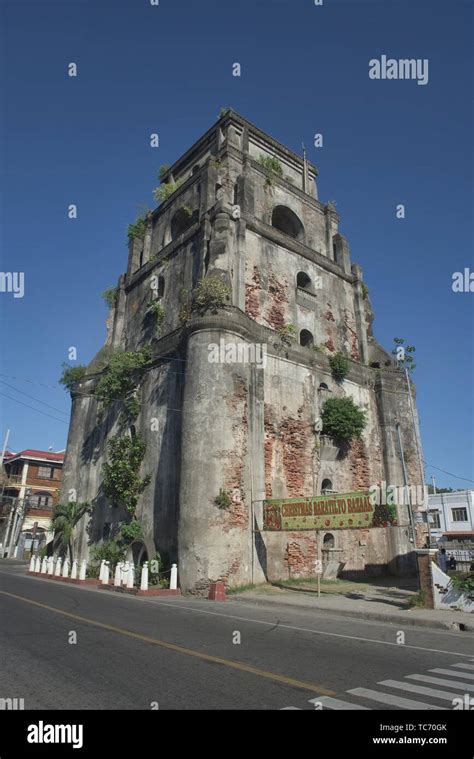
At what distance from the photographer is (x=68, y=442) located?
25.3 m

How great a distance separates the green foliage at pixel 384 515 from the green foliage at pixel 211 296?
8.72 metres

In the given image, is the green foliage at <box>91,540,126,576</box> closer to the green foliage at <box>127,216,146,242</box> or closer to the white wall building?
the green foliage at <box>127,216,146,242</box>

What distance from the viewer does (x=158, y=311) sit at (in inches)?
910

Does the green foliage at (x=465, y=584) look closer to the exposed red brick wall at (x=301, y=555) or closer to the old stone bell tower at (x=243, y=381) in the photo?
the old stone bell tower at (x=243, y=381)

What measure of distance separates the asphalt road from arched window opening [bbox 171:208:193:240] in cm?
1971

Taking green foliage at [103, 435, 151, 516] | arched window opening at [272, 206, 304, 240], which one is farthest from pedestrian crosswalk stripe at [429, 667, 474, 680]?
arched window opening at [272, 206, 304, 240]

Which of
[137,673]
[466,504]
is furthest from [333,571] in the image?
[466,504]

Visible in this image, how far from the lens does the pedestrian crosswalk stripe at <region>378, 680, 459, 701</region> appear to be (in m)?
4.81

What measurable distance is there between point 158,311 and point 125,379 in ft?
11.8

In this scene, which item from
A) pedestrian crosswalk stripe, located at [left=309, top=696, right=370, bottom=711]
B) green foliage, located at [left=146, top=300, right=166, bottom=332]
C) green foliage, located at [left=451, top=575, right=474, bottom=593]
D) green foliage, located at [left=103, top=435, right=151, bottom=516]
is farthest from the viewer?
green foliage, located at [left=146, top=300, right=166, bottom=332]

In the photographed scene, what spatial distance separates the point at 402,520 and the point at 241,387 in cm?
922

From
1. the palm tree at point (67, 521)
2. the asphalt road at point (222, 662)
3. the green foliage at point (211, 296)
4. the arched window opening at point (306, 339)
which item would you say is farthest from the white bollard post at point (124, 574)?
the arched window opening at point (306, 339)

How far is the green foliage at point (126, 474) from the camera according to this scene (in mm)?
19766

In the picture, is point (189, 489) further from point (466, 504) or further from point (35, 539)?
point (466, 504)
